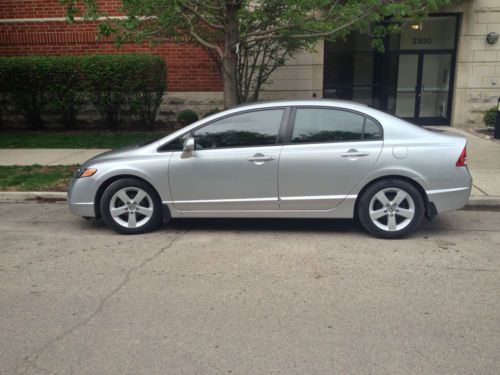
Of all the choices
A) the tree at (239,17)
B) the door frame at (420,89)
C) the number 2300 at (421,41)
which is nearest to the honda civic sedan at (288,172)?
the tree at (239,17)

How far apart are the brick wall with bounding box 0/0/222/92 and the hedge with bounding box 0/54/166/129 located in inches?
47.7

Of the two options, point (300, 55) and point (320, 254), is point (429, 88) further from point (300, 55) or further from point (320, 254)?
point (320, 254)

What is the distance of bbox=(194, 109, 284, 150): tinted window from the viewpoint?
227 inches

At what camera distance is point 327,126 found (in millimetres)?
5719

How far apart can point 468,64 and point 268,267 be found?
11.4 m

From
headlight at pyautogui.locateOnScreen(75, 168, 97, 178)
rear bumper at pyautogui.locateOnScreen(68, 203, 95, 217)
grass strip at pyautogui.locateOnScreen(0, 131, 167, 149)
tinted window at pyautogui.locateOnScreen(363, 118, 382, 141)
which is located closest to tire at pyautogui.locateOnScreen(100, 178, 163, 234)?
rear bumper at pyautogui.locateOnScreen(68, 203, 95, 217)

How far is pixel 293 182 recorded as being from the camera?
5.62 m

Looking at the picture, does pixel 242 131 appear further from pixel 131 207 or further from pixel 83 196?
pixel 83 196

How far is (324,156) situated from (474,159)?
5.48m

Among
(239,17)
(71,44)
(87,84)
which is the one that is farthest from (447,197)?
(71,44)

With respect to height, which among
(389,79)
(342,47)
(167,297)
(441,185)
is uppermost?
(342,47)

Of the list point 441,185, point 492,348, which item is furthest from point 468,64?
point 492,348

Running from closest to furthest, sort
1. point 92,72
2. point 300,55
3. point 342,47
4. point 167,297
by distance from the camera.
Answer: point 167,297 < point 92,72 < point 300,55 < point 342,47

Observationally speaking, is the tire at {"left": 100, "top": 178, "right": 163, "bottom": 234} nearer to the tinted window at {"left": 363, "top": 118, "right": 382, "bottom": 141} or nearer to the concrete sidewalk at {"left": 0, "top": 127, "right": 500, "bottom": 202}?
the tinted window at {"left": 363, "top": 118, "right": 382, "bottom": 141}
